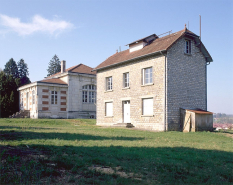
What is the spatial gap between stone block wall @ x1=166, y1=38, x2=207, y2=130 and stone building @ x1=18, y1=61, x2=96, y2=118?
15.8m

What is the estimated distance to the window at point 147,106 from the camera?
780 inches

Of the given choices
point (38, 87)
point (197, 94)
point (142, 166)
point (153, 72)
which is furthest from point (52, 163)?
point (38, 87)

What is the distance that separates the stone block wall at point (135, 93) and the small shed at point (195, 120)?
188cm

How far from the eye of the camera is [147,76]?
2058cm

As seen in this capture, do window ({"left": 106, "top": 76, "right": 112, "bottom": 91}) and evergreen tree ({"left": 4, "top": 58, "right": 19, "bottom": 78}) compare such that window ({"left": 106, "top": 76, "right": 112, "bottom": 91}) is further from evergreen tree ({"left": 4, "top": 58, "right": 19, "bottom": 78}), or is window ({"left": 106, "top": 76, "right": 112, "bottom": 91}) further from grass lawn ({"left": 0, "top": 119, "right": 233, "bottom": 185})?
evergreen tree ({"left": 4, "top": 58, "right": 19, "bottom": 78})

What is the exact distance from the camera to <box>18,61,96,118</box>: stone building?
30141 mm

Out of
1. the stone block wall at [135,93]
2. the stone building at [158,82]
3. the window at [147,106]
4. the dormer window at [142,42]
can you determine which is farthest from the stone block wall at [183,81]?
the dormer window at [142,42]

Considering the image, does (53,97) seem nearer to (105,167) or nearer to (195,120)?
(195,120)

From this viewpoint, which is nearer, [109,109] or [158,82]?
[158,82]

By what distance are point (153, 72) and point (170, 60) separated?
1704mm

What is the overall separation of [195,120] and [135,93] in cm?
570

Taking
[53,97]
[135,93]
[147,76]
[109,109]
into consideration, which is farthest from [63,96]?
[147,76]

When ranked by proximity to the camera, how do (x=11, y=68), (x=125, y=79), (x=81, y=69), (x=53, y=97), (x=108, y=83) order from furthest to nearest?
(x=11, y=68)
(x=81, y=69)
(x=53, y=97)
(x=108, y=83)
(x=125, y=79)

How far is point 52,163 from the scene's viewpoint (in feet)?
19.7
